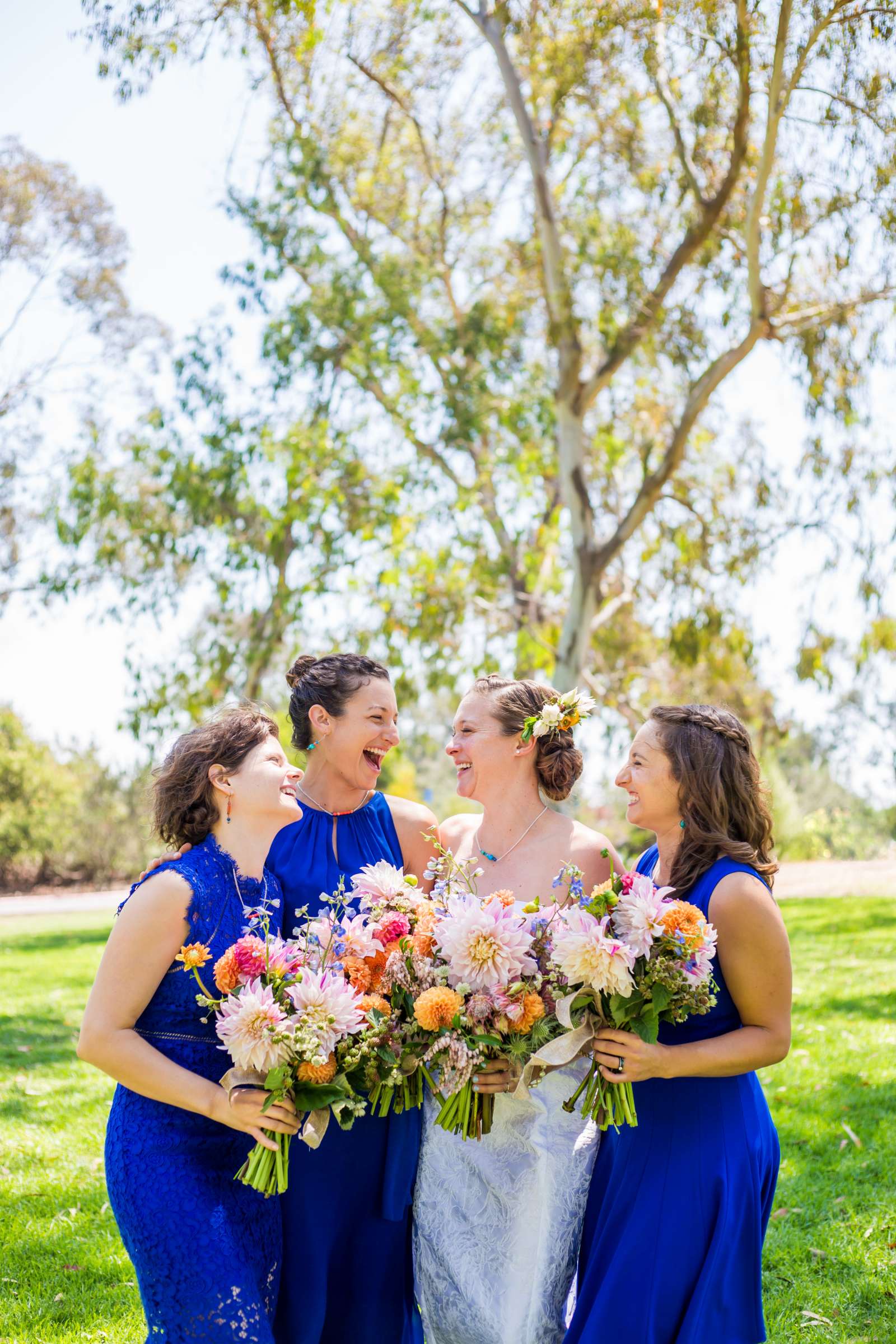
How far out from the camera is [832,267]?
13031mm

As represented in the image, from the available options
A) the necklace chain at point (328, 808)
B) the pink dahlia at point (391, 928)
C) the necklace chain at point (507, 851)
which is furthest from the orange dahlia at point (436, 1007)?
the necklace chain at point (328, 808)

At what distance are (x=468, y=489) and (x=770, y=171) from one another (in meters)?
5.90

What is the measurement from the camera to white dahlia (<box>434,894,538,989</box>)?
2938 millimetres

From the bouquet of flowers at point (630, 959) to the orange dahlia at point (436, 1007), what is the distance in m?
0.28

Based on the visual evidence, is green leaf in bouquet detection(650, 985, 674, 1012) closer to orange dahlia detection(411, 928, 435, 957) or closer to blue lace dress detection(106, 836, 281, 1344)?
orange dahlia detection(411, 928, 435, 957)

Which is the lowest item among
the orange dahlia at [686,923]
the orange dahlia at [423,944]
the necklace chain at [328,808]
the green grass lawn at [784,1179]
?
the green grass lawn at [784,1179]

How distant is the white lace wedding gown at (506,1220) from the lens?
3387mm

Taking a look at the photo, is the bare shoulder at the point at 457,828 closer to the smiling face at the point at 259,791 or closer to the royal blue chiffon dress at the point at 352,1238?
the royal blue chiffon dress at the point at 352,1238

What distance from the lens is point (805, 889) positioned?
19.3 metres

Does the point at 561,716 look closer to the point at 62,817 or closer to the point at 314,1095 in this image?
the point at 314,1095

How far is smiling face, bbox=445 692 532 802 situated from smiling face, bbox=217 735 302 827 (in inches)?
35.2

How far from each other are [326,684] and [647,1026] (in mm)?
1809

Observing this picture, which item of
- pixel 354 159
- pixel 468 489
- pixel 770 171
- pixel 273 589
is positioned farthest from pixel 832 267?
pixel 273 589

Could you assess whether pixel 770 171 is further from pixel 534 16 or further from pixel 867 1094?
pixel 867 1094
